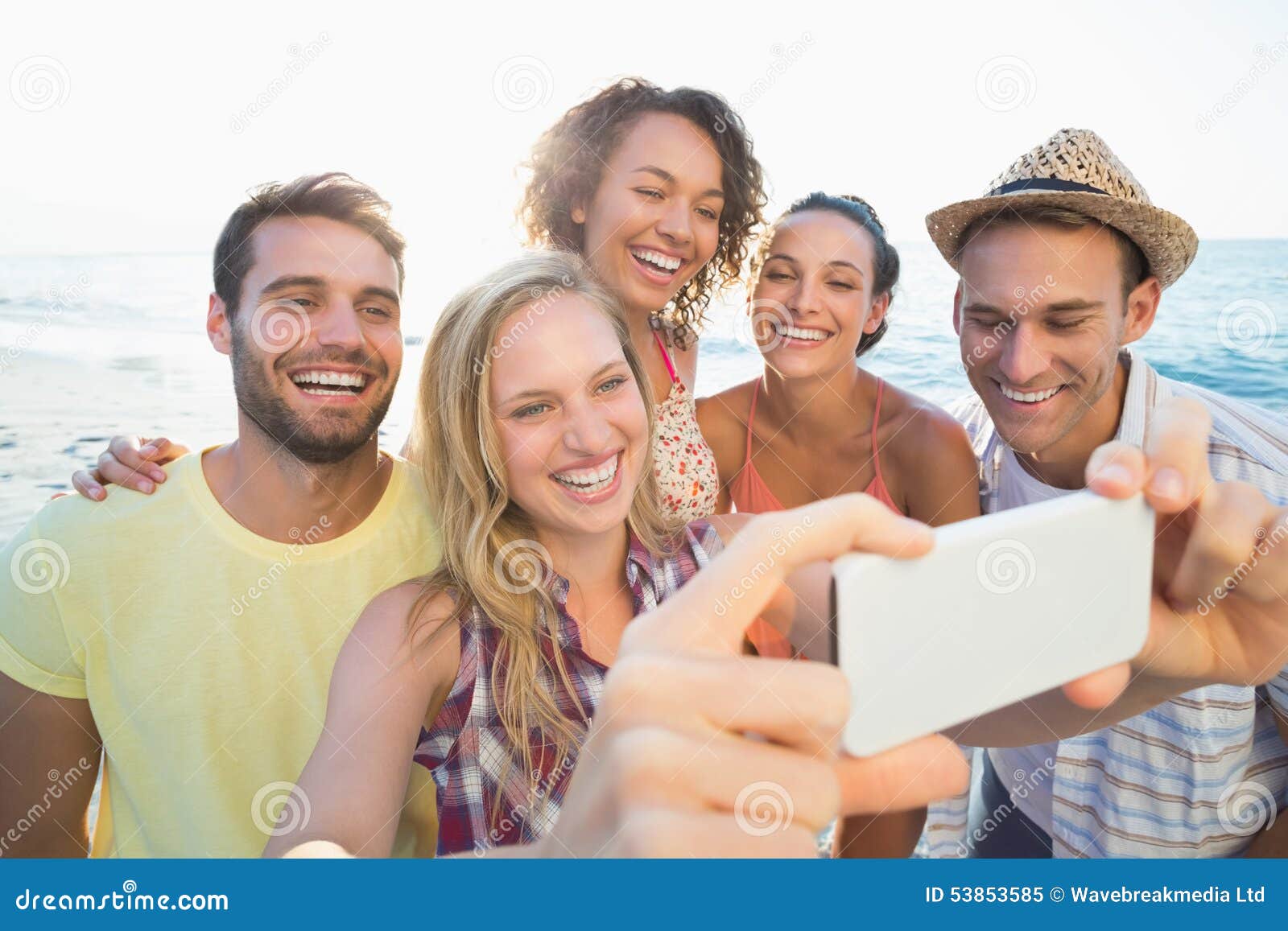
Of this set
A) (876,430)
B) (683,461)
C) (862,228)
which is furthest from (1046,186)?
(683,461)

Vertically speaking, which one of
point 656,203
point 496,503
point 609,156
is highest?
point 609,156

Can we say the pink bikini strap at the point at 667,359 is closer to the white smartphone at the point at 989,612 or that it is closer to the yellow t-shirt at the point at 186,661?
the yellow t-shirt at the point at 186,661

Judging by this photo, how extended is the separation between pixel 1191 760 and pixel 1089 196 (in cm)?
168

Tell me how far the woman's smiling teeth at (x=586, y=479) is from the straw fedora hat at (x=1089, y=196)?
1552 mm

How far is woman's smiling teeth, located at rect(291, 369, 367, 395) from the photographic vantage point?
2592mm

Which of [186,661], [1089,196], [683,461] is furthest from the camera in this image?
[683,461]

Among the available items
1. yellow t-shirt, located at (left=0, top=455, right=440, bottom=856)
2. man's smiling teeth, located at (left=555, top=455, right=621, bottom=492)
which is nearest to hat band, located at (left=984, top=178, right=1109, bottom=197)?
man's smiling teeth, located at (left=555, top=455, right=621, bottom=492)

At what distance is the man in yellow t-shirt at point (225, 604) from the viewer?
2354 mm

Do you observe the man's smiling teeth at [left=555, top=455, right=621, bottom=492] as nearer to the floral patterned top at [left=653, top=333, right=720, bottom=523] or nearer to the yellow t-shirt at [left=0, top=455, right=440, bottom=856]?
the yellow t-shirt at [left=0, top=455, right=440, bottom=856]

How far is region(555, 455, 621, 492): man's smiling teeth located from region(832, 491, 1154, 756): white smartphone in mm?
1132

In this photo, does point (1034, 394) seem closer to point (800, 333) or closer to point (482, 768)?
point (800, 333)

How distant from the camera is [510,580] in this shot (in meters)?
2.11

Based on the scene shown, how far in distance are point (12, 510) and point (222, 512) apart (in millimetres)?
7304
